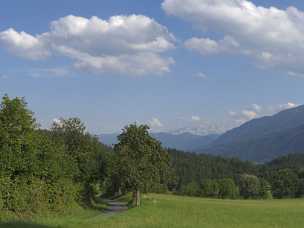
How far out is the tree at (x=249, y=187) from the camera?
18381 centimetres

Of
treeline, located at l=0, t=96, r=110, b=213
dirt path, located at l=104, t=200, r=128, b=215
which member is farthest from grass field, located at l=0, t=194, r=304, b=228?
dirt path, located at l=104, t=200, r=128, b=215

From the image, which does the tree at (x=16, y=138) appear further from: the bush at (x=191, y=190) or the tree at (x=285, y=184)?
the tree at (x=285, y=184)

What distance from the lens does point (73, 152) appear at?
270 ft

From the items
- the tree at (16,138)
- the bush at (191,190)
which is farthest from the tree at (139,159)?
the bush at (191,190)

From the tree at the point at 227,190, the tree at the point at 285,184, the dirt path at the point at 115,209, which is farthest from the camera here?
the tree at the point at 285,184

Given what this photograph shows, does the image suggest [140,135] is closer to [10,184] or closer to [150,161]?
[150,161]

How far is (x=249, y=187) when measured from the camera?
186125 mm

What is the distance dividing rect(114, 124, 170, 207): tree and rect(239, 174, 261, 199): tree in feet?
348

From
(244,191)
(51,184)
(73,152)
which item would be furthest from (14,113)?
(244,191)

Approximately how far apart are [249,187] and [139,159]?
113m

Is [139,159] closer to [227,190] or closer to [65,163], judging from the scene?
[65,163]

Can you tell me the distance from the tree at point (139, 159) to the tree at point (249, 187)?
106150 mm

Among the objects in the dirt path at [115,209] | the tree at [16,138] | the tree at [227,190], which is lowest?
the dirt path at [115,209]

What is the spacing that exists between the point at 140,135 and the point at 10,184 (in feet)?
112
